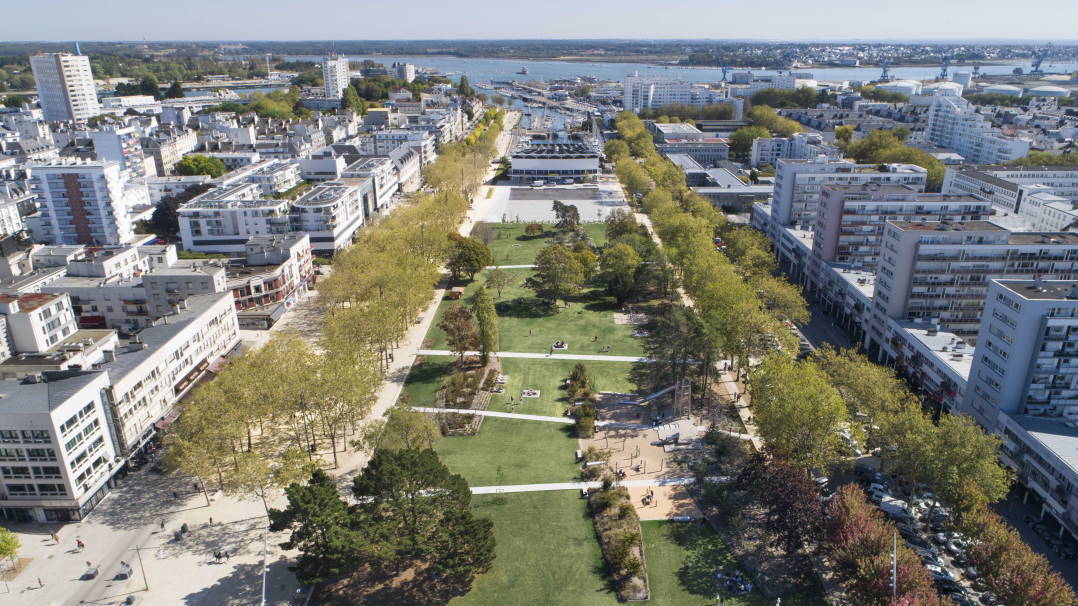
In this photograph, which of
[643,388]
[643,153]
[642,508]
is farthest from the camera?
[643,153]

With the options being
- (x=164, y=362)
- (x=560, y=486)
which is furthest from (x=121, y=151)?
(x=560, y=486)

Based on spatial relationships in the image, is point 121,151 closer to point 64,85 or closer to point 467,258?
point 467,258

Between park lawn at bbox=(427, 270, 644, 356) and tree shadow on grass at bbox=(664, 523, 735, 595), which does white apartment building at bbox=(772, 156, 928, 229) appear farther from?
tree shadow on grass at bbox=(664, 523, 735, 595)

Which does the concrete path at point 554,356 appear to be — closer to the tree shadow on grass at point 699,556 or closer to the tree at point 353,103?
the tree shadow on grass at point 699,556

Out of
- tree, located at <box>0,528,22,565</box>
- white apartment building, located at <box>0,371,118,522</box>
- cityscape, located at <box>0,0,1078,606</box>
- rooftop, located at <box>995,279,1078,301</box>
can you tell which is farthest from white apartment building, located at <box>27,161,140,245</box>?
rooftop, located at <box>995,279,1078,301</box>

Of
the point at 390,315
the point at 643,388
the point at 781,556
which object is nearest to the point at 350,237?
the point at 390,315

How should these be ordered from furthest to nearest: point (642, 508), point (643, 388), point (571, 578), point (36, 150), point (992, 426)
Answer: point (36, 150)
point (643, 388)
point (992, 426)
point (642, 508)
point (571, 578)

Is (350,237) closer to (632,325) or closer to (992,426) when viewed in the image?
(632,325)
